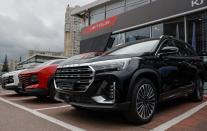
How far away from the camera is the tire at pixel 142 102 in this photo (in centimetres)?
454

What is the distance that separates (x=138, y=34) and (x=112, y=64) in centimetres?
1062

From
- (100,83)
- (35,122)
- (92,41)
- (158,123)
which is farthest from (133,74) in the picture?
(92,41)

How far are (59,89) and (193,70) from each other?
3.44 m

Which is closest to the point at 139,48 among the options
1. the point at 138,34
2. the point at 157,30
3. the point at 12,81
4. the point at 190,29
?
the point at 12,81

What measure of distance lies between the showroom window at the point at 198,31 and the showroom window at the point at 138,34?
2576 millimetres

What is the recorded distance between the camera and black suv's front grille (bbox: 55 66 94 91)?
15.0 feet

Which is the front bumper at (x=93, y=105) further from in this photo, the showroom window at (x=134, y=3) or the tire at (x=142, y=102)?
the showroom window at (x=134, y=3)

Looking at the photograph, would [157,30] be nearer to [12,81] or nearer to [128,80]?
[12,81]

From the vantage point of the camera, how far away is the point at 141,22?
1454 cm

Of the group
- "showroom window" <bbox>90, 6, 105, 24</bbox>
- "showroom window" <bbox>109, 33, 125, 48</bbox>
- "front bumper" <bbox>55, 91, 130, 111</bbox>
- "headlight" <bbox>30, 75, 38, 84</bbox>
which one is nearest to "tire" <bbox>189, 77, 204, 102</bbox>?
"front bumper" <bbox>55, 91, 130, 111</bbox>

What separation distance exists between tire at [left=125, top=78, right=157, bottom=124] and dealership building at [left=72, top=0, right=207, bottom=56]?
24.1 ft

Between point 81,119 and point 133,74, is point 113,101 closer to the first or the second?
point 133,74

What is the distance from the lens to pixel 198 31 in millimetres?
11906

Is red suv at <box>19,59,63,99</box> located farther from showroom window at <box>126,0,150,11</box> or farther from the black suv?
showroom window at <box>126,0,150,11</box>
